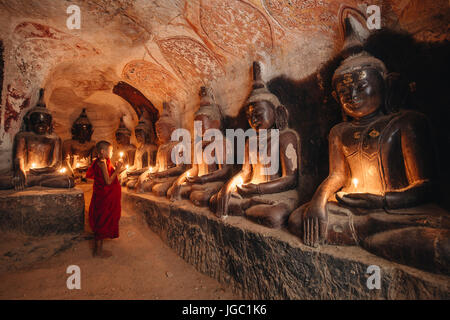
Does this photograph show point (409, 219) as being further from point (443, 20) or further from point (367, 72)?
point (443, 20)

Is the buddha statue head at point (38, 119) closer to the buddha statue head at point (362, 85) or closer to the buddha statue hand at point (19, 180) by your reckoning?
the buddha statue hand at point (19, 180)

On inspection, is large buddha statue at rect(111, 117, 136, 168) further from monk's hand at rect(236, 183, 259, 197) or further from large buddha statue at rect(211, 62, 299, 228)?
monk's hand at rect(236, 183, 259, 197)

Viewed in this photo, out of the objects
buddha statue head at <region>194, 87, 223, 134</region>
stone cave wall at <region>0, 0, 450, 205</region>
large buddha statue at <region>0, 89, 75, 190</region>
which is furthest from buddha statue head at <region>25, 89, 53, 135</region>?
buddha statue head at <region>194, 87, 223, 134</region>

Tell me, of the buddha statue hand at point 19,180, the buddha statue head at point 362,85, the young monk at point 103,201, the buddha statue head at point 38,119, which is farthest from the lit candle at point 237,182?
the buddha statue head at point 38,119

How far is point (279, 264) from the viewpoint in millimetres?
1871

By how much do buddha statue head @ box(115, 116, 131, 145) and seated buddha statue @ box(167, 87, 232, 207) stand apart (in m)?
4.81

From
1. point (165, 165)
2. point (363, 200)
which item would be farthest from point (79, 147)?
point (363, 200)

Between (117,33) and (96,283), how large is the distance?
4.16 metres

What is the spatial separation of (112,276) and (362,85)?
139 inches

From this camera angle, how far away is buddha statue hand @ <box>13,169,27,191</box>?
3602 mm

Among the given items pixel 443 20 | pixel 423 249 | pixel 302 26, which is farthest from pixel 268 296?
pixel 302 26

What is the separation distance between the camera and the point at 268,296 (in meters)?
1.96

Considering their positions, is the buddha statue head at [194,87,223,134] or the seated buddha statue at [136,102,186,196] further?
the seated buddha statue at [136,102,186,196]

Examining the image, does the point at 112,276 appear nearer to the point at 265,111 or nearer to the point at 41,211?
the point at 41,211
